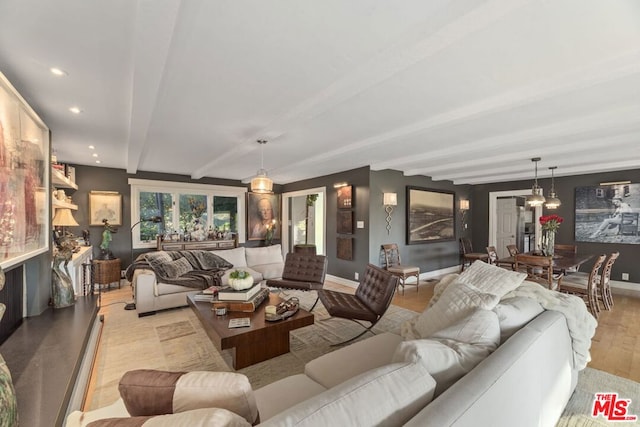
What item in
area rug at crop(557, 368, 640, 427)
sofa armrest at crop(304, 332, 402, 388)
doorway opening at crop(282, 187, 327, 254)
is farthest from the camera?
doorway opening at crop(282, 187, 327, 254)

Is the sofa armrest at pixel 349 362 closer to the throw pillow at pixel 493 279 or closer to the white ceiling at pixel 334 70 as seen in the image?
the throw pillow at pixel 493 279

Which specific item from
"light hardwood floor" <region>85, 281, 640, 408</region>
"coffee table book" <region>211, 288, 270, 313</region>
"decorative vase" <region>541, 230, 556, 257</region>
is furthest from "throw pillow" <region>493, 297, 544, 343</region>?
"decorative vase" <region>541, 230, 556, 257</region>

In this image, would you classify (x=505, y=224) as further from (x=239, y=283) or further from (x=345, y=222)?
(x=239, y=283)

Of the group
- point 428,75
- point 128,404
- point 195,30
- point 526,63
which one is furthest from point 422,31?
point 128,404

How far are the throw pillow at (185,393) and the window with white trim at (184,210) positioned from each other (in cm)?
575

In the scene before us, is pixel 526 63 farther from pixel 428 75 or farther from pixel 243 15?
pixel 243 15

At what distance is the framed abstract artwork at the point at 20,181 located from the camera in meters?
1.71

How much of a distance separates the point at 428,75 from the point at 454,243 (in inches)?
227

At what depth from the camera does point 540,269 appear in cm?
437

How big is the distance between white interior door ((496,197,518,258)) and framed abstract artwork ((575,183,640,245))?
1.62 meters

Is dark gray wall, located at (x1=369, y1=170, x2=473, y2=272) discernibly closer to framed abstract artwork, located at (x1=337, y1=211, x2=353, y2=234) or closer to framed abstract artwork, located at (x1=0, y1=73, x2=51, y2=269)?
framed abstract artwork, located at (x1=337, y1=211, x2=353, y2=234)

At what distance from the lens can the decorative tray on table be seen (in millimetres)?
2510

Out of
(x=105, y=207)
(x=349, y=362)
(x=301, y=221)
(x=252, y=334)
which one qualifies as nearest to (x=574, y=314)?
(x=349, y=362)

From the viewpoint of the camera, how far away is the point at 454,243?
686 cm
